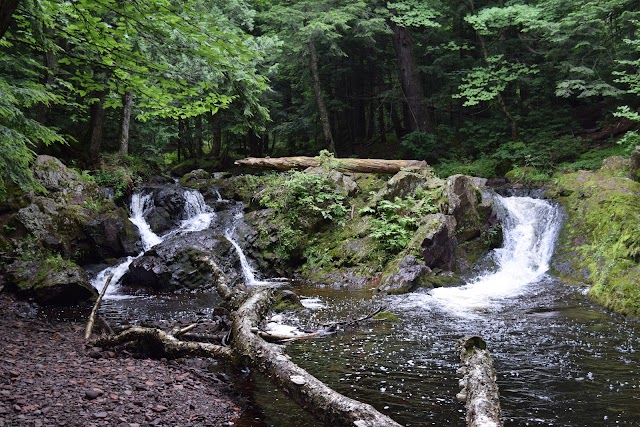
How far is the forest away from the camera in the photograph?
448cm

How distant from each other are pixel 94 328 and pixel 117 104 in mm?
3534

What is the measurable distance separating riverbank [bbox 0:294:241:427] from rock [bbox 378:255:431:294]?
5.85 meters

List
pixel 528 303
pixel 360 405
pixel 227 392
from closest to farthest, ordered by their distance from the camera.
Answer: pixel 360 405, pixel 227 392, pixel 528 303

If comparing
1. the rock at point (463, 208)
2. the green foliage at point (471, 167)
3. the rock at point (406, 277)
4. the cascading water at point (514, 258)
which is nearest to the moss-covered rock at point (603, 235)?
the cascading water at point (514, 258)

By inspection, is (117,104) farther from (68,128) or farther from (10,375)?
(68,128)

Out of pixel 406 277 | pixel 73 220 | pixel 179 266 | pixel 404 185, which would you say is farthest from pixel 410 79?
pixel 73 220

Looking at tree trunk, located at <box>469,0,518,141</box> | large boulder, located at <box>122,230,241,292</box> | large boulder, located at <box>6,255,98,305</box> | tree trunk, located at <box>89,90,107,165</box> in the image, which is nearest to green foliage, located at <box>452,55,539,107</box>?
tree trunk, located at <box>469,0,518,141</box>

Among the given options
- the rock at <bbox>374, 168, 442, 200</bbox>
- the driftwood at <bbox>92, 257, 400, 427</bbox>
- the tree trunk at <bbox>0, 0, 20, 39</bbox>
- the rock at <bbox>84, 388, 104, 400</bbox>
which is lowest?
the rock at <bbox>84, 388, 104, 400</bbox>

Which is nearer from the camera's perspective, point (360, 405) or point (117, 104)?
point (360, 405)

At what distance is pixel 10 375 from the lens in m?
4.43

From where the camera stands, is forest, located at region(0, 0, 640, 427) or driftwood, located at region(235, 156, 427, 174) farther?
driftwood, located at region(235, 156, 427, 174)

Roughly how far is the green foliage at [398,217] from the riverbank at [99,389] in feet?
24.7

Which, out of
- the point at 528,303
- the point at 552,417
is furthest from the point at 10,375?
the point at 528,303

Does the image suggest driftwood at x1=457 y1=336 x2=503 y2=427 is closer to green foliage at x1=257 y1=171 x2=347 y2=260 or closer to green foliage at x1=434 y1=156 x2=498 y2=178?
green foliage at x1=257 y1=171 x2=347 y2=260
